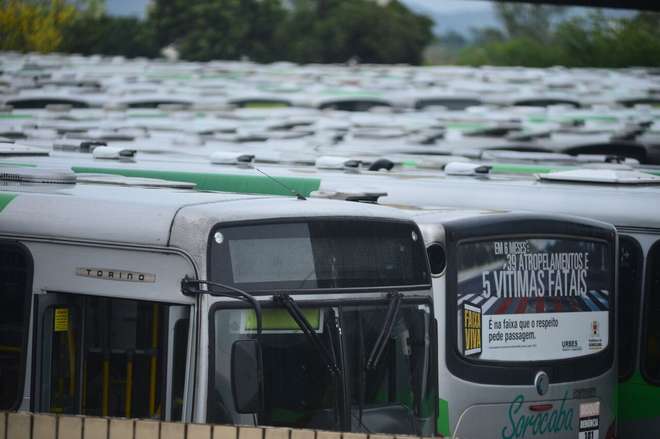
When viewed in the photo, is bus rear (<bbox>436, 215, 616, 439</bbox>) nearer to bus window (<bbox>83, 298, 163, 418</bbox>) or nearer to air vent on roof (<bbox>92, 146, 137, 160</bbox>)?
bus window (<bbox>83, 298, 163, 418</bbox>)

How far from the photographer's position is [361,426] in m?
6.17

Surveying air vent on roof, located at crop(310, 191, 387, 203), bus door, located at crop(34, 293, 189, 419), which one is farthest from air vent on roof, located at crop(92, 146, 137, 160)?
bus door, located at crop(34, 293, 189, 419)

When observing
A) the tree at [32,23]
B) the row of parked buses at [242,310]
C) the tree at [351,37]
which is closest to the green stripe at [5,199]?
the row of parked buses at [242,310]

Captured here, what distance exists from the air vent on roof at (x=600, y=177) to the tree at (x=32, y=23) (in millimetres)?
26182

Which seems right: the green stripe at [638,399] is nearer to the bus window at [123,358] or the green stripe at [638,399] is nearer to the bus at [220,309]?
the bus at [220,309]

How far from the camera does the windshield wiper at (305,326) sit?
232 inches

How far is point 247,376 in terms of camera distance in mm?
5645

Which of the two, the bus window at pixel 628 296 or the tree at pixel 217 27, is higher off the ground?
the bus window at pixel 628 296

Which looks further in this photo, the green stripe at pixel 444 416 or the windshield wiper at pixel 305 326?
the green stripe at pixel 444 416

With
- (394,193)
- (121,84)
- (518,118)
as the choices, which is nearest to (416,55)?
(121,84)

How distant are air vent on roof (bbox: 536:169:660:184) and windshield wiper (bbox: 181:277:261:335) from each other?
465 centimetres

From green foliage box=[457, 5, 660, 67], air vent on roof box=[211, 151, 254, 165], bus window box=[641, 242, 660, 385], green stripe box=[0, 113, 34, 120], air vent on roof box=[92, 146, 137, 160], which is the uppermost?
air vent on roof box=[92, 146, 137, 160]

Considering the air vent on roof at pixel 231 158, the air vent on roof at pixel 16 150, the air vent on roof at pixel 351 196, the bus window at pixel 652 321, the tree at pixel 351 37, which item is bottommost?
the tree at pixel 351 37

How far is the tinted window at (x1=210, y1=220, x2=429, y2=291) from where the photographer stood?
5.91 meters
